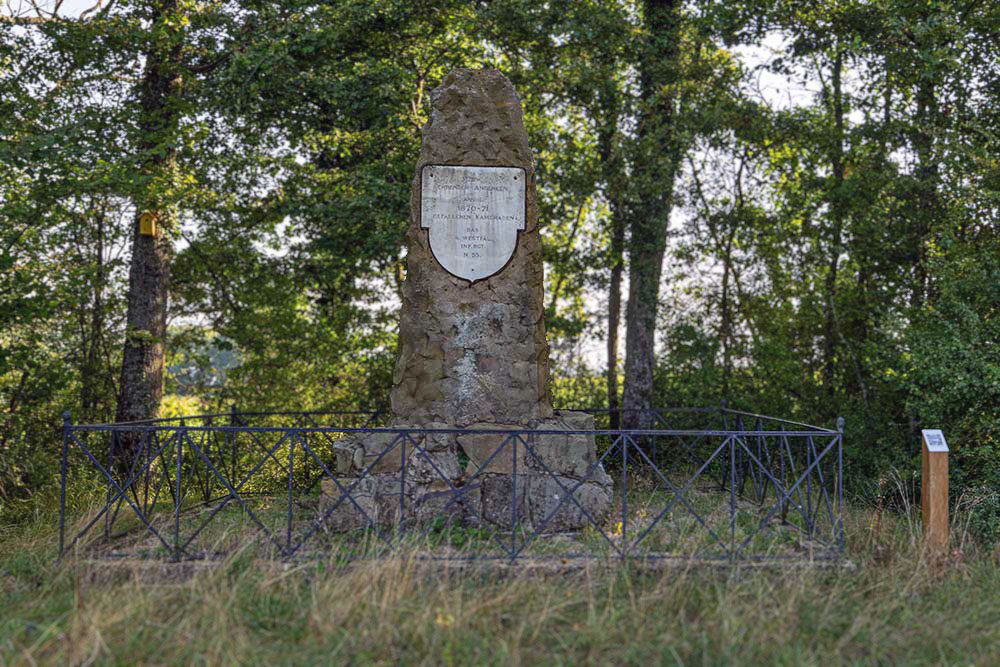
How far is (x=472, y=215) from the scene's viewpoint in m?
6.19

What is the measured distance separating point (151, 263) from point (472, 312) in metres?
6.00

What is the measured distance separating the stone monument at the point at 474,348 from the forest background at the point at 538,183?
3.31m

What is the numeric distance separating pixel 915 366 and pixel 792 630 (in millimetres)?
4489

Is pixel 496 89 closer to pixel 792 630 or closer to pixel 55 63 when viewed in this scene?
pixel 792 630

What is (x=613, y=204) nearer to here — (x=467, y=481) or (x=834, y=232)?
(x=834, y=232)

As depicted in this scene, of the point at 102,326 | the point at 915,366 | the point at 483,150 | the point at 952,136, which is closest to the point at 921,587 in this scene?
the point at 915,366

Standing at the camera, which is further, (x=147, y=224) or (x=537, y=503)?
(x=147, y=224)

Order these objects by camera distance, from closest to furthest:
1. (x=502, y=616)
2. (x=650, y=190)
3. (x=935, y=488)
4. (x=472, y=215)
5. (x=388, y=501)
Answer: (x=502, y=616), (x=935, y=488), (x=388, y=501), (x=472, y=215), (x=650, y=190)

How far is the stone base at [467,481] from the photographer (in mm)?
5863

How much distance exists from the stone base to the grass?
1.02 meters

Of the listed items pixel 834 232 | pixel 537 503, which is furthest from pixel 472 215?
pixel 834 232

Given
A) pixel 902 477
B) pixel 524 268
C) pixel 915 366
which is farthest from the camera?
pixel 902 477

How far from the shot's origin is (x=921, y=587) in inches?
185

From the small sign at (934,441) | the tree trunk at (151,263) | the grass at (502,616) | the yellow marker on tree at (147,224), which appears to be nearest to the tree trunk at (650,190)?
the small sign at (934,441)
